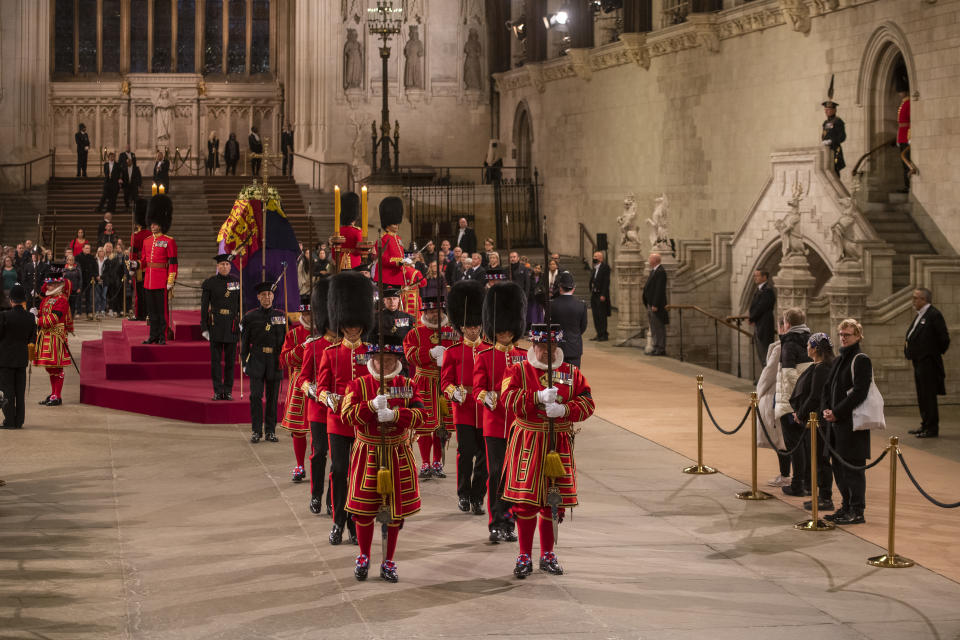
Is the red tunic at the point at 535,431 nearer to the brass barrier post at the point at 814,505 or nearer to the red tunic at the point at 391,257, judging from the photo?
the brass barrier post at the point at 814,505

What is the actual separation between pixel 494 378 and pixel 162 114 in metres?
31.5

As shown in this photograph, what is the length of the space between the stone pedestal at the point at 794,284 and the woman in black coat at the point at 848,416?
768 cm

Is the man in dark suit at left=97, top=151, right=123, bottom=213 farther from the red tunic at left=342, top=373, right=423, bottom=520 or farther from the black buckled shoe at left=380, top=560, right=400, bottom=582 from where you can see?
the black buckled shoe at left=380, top=560, right=400, bottom=582

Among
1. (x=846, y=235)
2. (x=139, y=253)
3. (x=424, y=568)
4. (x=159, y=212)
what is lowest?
(x=424, y=568)

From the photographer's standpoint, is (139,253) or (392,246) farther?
(139,253)

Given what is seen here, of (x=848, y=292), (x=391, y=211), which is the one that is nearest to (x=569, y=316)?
(x=391, y=211)

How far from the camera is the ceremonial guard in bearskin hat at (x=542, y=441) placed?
863 centimetres

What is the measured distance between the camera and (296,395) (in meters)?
11.5

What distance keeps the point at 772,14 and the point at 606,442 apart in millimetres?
11905

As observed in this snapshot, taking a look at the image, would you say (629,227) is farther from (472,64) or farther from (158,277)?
(472,64)

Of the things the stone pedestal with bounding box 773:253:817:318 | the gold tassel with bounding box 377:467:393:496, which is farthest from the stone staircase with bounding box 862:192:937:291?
the gold tassel with bounding box 377:467:393:496

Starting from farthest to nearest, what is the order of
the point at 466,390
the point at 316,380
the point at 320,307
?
the point at 320,307, the point at 466,390, the point at 316,380

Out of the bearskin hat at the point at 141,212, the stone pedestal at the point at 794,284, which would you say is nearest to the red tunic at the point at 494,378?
the stone pedestal at the point at 794,284

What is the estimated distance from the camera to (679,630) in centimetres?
774
